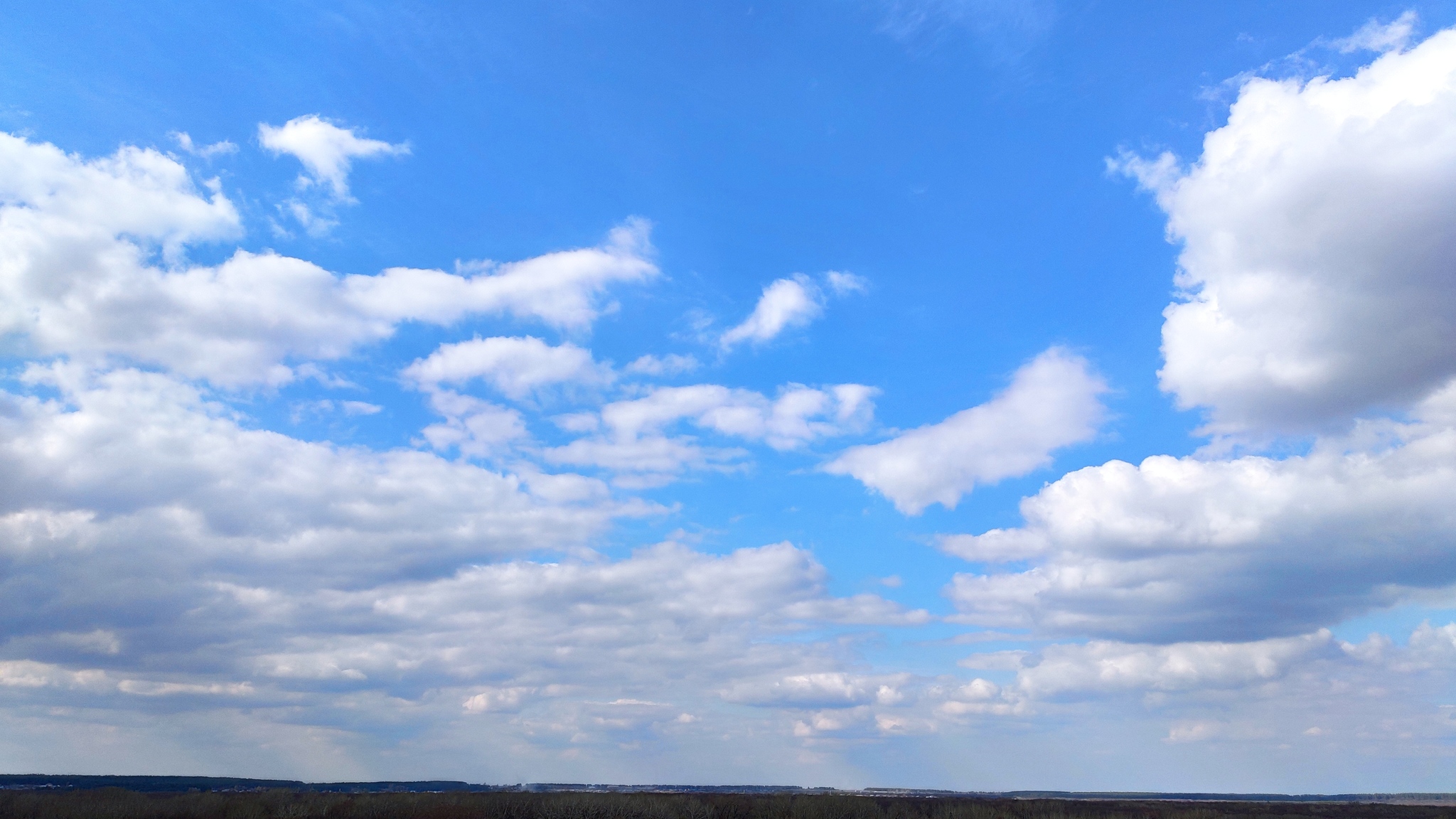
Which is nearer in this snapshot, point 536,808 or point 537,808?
point 537,808

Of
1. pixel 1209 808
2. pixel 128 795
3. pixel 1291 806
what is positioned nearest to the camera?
pixel 128 795

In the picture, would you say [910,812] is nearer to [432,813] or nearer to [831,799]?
[831,799]

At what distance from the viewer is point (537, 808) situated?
123 meters

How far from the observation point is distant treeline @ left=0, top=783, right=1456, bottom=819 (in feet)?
384

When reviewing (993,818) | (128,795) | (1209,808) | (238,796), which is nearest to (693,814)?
(993,818)

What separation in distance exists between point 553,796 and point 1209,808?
117378mm

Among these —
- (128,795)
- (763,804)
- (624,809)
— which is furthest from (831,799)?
(128,795)

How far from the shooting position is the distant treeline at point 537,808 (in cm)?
11712

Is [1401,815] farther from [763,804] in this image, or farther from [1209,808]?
[763,804]

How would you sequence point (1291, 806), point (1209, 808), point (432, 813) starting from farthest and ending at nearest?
point (1291, 806) < point (1209, 808) < point (432, 813)

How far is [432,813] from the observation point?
11775 centimetres

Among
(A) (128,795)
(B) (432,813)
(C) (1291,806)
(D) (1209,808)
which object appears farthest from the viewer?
(C) (1291,806)

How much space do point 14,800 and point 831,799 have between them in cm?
10979

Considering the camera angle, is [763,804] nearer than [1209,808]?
Yes
